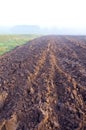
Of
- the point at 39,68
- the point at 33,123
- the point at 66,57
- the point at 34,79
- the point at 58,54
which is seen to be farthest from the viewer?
the point at 58,54

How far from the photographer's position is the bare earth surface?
10.1m

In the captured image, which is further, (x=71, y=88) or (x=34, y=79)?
(x=34, y=79)

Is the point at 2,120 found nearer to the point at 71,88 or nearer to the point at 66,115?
the point at 66,115

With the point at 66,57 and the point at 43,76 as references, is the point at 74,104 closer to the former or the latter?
the point at 43,76

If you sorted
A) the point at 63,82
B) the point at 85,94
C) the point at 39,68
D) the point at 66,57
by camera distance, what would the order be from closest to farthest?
the point at 85,94, the point at 63,82, the point at 39,68, the point at 66,57

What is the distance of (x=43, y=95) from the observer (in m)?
12.2

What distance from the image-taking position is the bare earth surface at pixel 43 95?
1012 cm

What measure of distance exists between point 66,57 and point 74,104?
28.6 feet

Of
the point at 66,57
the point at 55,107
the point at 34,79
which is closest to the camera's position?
the point at 55,107

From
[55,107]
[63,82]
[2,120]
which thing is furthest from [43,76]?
[2,120]

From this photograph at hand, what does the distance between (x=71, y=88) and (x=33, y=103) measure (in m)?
2.17

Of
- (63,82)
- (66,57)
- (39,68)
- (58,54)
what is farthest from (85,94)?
(58,54)

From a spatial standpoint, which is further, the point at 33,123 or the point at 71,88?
the point at 71,88

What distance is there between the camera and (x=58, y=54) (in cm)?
2139
